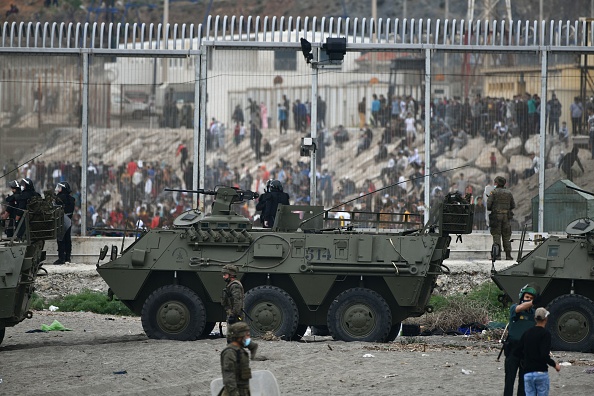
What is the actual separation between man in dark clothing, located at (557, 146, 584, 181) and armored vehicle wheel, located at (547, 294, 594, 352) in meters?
7.48

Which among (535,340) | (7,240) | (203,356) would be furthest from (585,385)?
(7,240)

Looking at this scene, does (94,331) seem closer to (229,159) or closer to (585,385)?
(229,159)

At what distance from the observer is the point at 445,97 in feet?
83.8

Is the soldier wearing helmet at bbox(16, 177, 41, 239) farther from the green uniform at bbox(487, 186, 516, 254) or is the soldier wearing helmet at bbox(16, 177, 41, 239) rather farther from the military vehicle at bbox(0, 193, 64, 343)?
the green uniform at bbox(487, 186, 516, 254)

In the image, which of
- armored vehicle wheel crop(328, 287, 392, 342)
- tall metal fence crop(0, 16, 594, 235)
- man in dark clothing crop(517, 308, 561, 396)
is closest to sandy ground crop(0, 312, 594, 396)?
armored vehicle wheel crop(328, 287, 392, 342)

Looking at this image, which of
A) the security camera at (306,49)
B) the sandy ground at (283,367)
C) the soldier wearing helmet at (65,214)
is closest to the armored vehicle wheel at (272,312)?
the sandy ground at (283,367)

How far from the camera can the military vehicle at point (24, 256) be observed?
17.7 metres

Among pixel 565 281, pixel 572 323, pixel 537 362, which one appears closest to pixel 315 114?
pixel 565 281

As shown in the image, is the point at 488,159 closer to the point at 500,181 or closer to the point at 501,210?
the point at 501,210

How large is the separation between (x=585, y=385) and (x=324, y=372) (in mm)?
3072

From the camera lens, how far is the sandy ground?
1507 centimetres

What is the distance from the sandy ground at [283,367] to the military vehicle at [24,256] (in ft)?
1.90

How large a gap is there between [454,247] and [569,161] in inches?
110

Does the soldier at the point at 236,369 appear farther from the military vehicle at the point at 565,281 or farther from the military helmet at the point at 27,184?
the military helmet at the point at 27,184
